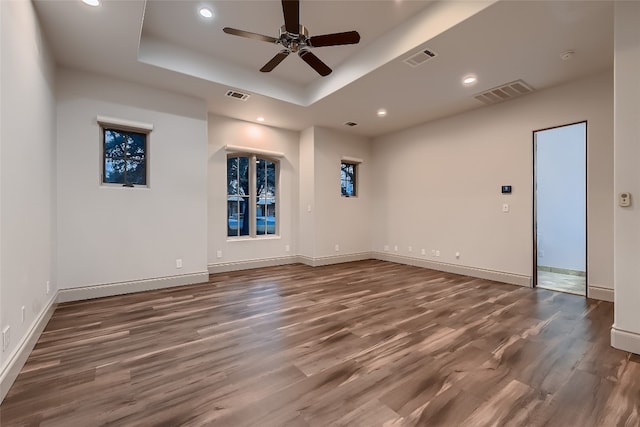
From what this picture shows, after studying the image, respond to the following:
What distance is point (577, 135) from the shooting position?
528cm

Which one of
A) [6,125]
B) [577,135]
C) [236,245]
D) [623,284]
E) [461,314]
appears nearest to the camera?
[6,125]

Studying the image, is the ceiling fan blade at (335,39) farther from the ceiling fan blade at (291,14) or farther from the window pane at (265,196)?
the window pane at (265,196)

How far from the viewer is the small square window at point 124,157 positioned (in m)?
4.20

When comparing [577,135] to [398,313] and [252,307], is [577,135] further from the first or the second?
[252,307]

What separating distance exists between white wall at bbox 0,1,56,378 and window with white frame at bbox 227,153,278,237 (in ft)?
9.52

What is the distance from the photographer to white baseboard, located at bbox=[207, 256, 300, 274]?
5.52 meters

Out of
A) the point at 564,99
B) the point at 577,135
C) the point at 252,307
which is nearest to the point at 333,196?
the point at 252,307

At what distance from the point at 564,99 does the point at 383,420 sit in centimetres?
496

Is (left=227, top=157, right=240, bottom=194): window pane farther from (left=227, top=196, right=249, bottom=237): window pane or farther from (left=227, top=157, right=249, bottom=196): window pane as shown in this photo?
(left=227, top=196, right=249, bottom=237): window pane

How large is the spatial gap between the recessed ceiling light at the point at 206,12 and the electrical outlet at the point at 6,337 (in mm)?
3392

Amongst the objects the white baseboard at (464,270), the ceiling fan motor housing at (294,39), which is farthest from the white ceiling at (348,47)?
the white baseboard at (464,270)

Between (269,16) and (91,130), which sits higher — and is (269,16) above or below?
above

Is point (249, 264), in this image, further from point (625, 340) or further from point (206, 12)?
point (625, 340)

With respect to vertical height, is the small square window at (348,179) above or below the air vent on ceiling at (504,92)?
below
